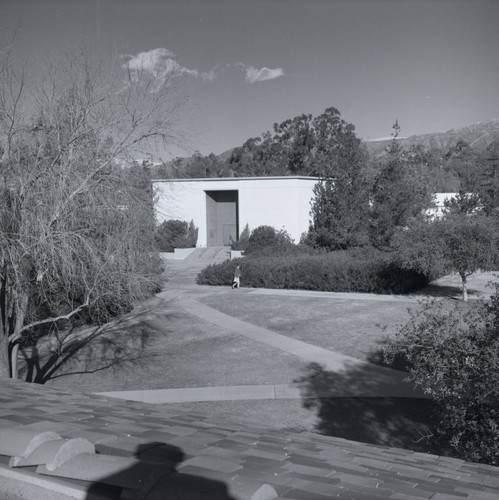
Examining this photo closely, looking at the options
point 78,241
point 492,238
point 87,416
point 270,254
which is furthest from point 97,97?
point 270,254

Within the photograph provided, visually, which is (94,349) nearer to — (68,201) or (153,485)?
(68,201)

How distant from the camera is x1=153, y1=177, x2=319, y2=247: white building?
A: 119 feet

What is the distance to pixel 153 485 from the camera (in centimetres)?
255

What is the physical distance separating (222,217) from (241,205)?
12.4 ft

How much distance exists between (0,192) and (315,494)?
21.0 feet

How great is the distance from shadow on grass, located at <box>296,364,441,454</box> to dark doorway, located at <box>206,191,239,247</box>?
29041 mm

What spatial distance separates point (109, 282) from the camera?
8.89 meters

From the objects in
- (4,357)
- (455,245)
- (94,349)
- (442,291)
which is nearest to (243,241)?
(442,291)

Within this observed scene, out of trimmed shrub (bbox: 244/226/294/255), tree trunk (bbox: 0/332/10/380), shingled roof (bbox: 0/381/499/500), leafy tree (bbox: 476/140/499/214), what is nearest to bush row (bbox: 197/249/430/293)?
trimmed shrub (bbox: 244/226/294/255)

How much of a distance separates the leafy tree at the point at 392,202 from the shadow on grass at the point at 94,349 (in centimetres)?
1469

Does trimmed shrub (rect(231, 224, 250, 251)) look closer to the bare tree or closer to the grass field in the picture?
the grass field

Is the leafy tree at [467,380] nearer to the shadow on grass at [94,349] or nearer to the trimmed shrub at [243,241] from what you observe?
the shadow on grass at [94,349]

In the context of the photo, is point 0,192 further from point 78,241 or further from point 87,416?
point 87,416

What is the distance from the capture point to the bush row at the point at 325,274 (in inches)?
878
